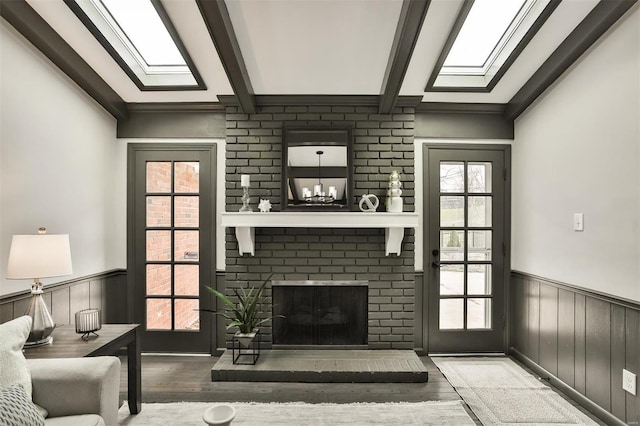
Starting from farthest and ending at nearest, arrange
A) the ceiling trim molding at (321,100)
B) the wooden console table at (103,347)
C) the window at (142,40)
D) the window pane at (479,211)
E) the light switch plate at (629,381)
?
the window pane at (479,211), the ceiling trim molding at (321,100), the window at (142,40), the light switch plate at (629,381), the wooden console table at (103,347)

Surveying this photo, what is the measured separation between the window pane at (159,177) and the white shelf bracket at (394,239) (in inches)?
83.6

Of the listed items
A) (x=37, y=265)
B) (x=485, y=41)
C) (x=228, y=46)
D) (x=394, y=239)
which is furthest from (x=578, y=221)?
(x=37, y=265)

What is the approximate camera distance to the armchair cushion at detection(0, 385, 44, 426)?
1.36 m

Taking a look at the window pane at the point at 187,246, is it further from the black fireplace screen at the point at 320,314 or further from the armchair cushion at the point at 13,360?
the armchair cushion at the point at 13,360

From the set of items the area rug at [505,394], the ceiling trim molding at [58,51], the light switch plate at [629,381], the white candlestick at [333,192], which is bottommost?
the area rug at [505,394]

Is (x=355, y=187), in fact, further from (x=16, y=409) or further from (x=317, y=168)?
(x=16, y=409)

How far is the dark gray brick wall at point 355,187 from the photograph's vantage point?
3416 millimetres

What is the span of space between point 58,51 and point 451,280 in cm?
368

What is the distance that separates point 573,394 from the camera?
104 inches

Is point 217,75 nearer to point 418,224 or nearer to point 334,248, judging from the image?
point 334,248

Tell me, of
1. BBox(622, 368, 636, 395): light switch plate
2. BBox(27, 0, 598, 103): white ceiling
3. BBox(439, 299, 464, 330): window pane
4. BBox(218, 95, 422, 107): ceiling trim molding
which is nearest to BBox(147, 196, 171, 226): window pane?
BBox(27, 0, 598, 103): white ceiling

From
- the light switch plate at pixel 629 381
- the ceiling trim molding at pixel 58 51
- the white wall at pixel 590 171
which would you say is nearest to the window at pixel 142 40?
the ceiling trim molding at pixel 58 51

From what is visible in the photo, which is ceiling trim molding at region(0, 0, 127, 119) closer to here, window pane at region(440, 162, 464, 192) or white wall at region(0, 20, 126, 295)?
white wall at region(0, 20, 126, 295)

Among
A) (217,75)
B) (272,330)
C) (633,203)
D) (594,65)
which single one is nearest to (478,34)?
(594,65)
